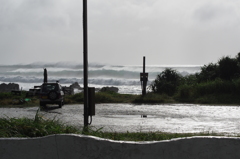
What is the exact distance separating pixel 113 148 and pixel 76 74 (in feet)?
234

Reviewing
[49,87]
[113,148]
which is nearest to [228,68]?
[49,87]

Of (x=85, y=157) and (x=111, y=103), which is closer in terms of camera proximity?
(x=85, y=157)

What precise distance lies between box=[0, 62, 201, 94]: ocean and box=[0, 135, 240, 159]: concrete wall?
48.4m

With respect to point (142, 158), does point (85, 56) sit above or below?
above

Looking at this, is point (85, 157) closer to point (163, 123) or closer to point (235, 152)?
point (235, 152)

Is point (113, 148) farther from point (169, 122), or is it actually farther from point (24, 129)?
point (169, 122)

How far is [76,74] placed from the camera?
249ft

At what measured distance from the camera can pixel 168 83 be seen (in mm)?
31188

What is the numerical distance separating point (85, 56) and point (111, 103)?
599 inches

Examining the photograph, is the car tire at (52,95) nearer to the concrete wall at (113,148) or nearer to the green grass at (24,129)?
the green grass at (24,129)

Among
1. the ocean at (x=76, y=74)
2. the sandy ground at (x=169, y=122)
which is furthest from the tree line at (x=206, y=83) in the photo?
the ocean at (x=76, y=74)

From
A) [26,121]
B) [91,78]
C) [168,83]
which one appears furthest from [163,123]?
[91,78]

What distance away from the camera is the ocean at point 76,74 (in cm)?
6200

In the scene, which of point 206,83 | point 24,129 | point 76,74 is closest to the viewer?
point 24,129
